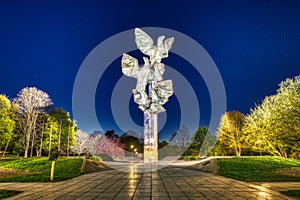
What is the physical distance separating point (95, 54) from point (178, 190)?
25182 millimetres

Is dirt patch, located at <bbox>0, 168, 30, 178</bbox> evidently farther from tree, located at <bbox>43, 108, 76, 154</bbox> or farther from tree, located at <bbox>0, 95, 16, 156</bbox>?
tree, located at <bbox>0, 95, 16, 156</bbox>

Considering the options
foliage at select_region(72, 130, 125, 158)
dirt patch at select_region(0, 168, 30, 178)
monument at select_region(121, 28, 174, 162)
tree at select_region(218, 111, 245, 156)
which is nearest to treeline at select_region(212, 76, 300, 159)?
tree at select_region(218, 111, 245, 156)

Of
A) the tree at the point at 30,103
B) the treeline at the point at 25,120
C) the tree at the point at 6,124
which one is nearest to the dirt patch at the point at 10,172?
the treeline at the point at 25,120

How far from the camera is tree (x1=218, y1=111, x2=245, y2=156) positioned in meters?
29.5


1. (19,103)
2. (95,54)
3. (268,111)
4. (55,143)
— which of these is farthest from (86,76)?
(268,111)

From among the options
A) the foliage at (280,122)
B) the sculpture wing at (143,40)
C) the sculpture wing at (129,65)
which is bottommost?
the foliage at (280,122)

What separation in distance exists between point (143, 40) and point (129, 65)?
3106 mm

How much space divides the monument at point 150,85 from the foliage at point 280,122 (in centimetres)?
1049

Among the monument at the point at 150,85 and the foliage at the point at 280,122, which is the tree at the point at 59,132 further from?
the foliage at the point at 280,122

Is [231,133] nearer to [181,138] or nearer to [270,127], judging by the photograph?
[270,127]

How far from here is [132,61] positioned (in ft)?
76.7

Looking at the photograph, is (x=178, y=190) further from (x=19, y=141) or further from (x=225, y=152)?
(x=19, y=141)

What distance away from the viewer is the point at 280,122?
56.2 ft

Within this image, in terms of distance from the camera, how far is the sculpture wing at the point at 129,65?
23.3 metres
